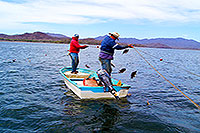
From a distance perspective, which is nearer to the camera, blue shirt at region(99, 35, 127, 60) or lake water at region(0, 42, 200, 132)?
lake water at region(0, 42, 200, 132)

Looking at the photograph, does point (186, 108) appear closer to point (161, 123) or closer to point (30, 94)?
point (161, 123)

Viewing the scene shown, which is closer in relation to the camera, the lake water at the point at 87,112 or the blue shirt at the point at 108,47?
the lake water at the point at 87,112

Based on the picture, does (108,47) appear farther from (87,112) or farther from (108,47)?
(87,112)

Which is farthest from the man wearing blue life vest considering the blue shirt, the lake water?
the lake water

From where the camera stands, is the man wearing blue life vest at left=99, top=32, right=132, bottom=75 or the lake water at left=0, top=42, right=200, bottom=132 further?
the man wearing blue life vest at left=99, top=32, right=132, bottom=75

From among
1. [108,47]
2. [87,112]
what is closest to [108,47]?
[108,47]

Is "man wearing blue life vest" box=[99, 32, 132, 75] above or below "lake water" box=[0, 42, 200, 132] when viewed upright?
above

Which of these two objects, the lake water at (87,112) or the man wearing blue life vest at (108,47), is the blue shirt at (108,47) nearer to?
the man wearing blue life vest at (108,47)

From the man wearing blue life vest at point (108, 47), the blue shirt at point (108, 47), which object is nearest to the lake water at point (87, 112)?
the man wearing blue life vest at point (108, 47)

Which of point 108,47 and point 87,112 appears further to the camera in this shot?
point 108,47

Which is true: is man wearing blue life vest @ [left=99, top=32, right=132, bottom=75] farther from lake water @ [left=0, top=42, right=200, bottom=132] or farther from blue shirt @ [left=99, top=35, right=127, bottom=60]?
lake water @ [left=0, top=42, right=200, bottom=132]

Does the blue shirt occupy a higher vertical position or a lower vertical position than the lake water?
higher

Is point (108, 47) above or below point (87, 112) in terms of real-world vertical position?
above

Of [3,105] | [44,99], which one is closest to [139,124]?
[44,99]
